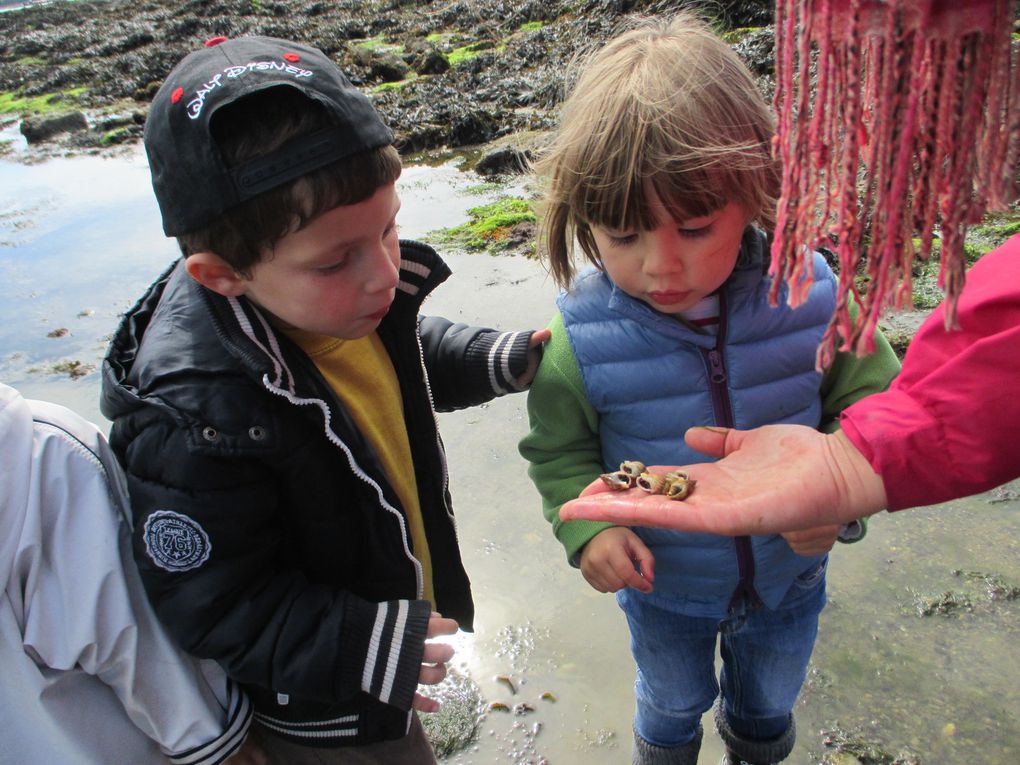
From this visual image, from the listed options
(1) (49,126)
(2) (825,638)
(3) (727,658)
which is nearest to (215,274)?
(3) (727,658)

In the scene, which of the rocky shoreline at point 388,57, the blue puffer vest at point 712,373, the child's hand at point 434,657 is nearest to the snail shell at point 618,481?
the blue puffer vest at point 712,373

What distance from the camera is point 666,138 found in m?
1.33

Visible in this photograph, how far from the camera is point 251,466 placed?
129 centimetres

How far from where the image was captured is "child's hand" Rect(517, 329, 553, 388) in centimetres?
165

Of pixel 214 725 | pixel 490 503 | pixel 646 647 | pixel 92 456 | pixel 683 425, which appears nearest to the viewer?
pixel 92 456

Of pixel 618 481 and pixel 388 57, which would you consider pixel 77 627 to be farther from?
pixel 388 57

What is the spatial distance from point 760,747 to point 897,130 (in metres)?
1.46

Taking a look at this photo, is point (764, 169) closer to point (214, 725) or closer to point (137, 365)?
point (137, 365)

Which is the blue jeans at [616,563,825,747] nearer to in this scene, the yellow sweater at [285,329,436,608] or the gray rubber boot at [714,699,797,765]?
the gray rubber boot at [714,699,797,765]

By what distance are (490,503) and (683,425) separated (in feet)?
4.59

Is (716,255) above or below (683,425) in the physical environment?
above

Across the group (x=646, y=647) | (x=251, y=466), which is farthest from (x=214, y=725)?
(x=646, y=647)

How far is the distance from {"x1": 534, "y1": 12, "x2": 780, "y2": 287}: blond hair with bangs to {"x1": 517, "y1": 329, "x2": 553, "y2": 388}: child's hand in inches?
10.4

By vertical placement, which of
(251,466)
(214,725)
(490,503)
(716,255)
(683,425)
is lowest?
(490,503)
